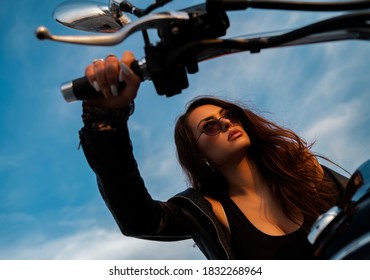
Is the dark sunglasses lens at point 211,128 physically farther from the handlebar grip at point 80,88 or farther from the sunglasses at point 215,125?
the handlebar grip at point 80,88

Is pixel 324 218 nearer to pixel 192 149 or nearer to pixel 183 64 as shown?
pixel 183 64

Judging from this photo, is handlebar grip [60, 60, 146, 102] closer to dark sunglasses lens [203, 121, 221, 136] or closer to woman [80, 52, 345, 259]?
woman [80, 52, 345, 259]

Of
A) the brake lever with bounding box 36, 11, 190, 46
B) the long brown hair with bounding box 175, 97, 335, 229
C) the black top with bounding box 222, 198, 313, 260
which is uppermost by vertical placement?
the long brown hair with bounding box 175, 97, 335, 229

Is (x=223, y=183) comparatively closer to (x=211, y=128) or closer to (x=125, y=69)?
(x=211, y=128)

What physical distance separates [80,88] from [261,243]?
114cm

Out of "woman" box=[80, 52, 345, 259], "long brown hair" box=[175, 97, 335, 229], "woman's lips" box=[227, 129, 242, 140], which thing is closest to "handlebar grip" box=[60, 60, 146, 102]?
"woman" box=[80, 52, 345, 259]

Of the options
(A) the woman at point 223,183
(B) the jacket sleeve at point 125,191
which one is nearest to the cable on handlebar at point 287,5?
(A) the woman at point 223,183

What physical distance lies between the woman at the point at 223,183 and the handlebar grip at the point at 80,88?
0.19 m

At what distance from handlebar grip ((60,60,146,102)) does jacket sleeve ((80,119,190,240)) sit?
1.03ft

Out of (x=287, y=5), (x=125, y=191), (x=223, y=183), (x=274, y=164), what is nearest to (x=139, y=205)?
(x=125, y=191)

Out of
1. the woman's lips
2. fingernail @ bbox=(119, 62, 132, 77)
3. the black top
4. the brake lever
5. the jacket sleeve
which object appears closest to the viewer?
the brake lever

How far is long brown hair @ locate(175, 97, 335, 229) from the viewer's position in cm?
202

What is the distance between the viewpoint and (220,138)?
205 centimetres

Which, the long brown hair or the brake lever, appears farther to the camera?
the long brown hair
